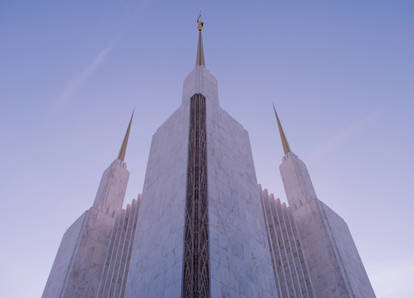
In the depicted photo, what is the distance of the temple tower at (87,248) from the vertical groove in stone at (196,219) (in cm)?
1067

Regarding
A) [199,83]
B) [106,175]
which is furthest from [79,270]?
[199,83]

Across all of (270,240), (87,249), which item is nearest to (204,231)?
(270,240)

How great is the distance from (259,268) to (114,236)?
12819 millimetres

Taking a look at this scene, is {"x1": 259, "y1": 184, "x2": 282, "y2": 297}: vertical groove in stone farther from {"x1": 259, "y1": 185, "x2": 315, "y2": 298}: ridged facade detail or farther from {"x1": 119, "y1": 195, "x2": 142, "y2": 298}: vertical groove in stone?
{"x1": 119, "y1": 195, "x2": 142, "y2": 298}: vertical groove in stone

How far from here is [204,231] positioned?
15266mm

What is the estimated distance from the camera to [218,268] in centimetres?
1432

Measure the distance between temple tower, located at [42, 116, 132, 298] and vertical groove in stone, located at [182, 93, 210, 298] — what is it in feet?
35.0

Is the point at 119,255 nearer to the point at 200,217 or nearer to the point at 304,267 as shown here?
the point at 200,217

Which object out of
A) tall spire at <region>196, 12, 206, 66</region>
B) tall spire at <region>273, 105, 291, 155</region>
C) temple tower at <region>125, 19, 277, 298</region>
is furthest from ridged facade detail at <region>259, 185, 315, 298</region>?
tall spire at <region>196, 12, 206, 66</region>

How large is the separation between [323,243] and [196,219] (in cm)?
1113

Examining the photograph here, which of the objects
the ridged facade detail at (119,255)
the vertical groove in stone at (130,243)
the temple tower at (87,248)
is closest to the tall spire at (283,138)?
the vertical groove in stone at (130,243)

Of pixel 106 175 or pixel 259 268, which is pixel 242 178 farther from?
pixel 106 175

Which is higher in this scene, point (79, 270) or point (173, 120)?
point (173, 120)

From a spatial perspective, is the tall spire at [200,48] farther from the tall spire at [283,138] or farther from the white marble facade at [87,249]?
the white marble facade at [87,249]
